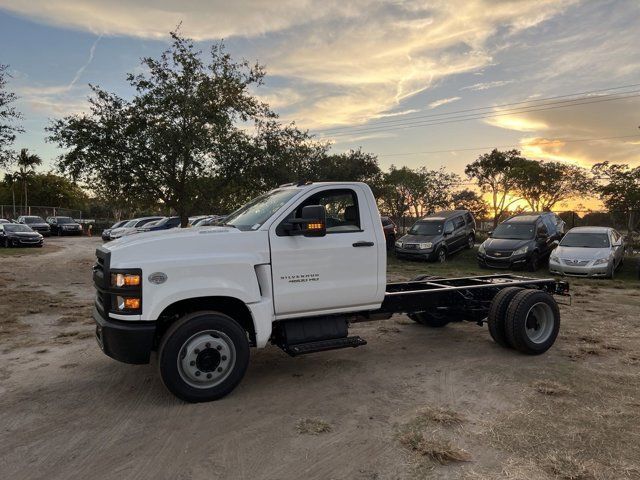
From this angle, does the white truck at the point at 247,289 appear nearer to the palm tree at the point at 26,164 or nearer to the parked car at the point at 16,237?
the parked car at the point at 16,237

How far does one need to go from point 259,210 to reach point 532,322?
392 centimetres

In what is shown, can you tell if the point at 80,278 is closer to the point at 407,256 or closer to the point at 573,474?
the point at 407,256

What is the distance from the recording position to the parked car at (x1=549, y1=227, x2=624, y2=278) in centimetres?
1401

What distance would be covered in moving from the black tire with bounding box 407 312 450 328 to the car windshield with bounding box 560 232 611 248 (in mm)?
9631

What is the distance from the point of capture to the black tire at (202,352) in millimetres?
4422

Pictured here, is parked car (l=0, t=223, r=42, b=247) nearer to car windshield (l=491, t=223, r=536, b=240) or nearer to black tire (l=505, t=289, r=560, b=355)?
car windshield (l=491, t=223, r=536, b=240)

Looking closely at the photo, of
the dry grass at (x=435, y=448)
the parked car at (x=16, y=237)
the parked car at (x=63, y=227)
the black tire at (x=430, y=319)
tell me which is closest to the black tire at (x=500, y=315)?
the black tire at (x=430, y=319)

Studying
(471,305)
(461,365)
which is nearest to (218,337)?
(461,365)

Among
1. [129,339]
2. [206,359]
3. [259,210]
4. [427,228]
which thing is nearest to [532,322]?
[259,210]

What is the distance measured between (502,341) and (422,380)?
164cm

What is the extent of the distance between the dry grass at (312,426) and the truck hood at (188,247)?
5.14 feet

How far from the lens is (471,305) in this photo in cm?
671

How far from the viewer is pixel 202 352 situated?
14.9 feet

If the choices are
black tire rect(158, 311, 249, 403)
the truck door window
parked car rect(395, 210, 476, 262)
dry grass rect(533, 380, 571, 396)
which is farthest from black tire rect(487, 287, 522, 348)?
parked car rect(395, 210, 476, 262)
